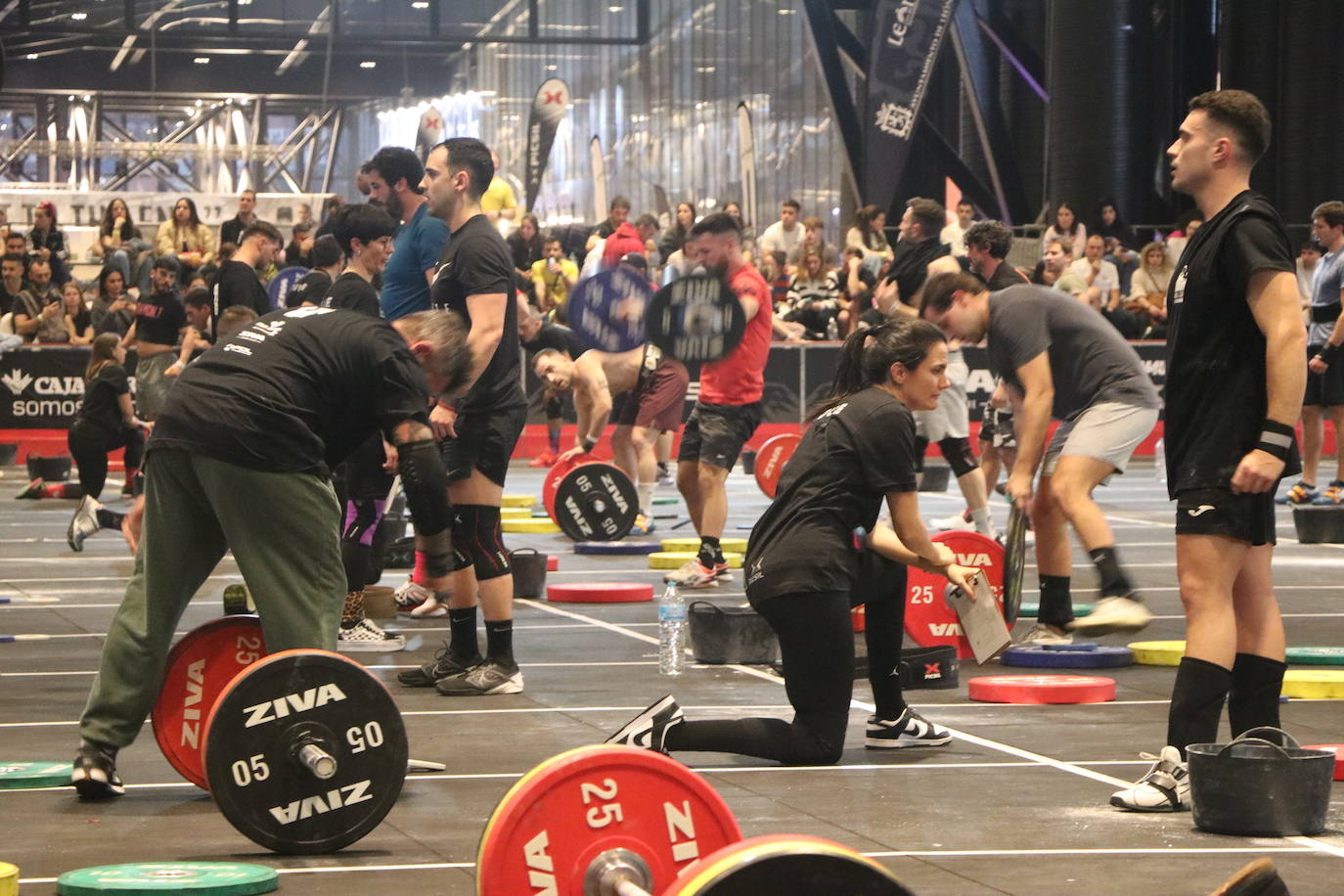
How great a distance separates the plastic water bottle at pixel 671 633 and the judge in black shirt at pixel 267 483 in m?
2.21

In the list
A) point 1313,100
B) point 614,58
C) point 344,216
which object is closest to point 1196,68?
point 1313,100

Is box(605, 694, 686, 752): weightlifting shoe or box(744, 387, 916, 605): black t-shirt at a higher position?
box(744, 387, 916, 605): black t-shirt

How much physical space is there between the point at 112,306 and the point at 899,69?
35.0 ft

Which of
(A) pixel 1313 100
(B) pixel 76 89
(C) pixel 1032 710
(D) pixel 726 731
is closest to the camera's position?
(D) pixel 726 731

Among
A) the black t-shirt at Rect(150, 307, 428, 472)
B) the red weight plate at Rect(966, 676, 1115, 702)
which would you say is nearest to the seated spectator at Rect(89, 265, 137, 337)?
the red weight plate at Rect(966, 676, 1115, 702)

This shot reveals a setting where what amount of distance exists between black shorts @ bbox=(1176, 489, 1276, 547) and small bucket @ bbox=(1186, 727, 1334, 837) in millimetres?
514

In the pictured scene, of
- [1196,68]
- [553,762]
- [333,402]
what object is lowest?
[553,762]

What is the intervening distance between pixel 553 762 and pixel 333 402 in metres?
1.75

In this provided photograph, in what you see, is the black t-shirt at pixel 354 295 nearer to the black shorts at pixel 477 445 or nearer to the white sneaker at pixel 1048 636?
the black shorts at pixel 477 445

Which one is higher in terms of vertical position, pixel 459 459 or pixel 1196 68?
pixel 1196 68

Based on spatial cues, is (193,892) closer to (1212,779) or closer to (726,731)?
(726,731)

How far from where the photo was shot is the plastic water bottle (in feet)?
24.3

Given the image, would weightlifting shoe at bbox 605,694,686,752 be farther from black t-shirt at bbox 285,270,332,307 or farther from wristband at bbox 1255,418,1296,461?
black t-shirt at bbox 285,270,332,307

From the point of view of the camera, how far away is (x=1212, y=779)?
4.73m
